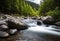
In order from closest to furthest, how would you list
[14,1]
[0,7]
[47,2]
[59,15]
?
[59,15] → [0,7] → [14,1] → [47,2]

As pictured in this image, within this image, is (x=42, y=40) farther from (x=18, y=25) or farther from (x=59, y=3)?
(x=59, y=3)

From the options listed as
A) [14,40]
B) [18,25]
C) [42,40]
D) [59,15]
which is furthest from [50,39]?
[59,15]

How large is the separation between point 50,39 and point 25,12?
1594 inches

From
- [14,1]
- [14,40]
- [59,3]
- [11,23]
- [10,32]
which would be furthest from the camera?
[14,1]

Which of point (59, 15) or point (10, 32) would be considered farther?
point (59, 15)

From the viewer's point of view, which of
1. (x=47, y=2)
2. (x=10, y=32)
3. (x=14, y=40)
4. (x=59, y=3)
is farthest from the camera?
(x=47, y=2)

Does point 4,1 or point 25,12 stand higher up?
point 4,1

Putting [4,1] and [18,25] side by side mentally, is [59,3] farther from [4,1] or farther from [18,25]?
[18,25]

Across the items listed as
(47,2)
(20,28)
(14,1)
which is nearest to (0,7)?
(14,1)

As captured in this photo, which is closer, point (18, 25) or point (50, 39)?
point (50, 39)

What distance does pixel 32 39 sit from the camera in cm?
1323

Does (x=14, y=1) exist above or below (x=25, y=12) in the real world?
above

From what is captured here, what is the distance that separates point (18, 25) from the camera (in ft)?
54.3

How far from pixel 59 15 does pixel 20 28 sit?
9889 mm
